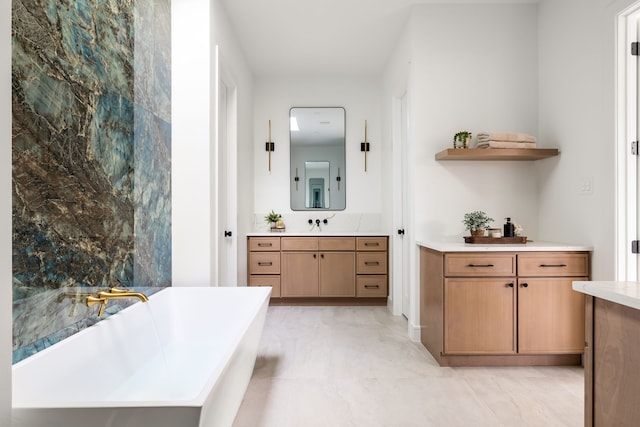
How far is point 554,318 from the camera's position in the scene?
2.71m

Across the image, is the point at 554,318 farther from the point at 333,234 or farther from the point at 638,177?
the point at 333,234

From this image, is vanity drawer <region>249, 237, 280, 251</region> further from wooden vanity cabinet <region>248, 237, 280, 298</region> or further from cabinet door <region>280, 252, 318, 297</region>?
cabinet door <region>280, 252, 318, 297</region>

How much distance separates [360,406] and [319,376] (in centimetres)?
46

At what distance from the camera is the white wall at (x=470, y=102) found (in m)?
3.26

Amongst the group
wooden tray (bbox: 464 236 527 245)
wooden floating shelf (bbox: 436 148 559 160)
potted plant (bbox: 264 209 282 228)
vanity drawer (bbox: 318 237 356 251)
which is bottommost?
vanity drawer (bbox: 318 237 356 251)

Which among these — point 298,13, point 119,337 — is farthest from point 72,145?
point 298,13

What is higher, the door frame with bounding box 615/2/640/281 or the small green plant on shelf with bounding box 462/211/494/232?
the door frame with bounding box 615/2/640/281

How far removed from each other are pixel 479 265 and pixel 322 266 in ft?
6.89

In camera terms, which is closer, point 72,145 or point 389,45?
point 72,145

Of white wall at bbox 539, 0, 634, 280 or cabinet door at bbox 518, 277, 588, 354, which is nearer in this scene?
white wall at bbox 539, 0, 634, 280

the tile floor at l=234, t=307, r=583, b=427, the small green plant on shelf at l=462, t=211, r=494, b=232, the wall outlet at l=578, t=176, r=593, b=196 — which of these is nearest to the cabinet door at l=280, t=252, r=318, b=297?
the tile floor at l=234, t=307, r=583, b=427

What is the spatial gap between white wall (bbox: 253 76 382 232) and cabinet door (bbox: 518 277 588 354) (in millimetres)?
2426

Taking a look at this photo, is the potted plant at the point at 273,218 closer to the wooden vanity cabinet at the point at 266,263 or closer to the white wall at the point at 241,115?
the white wall at the point at 241,115
